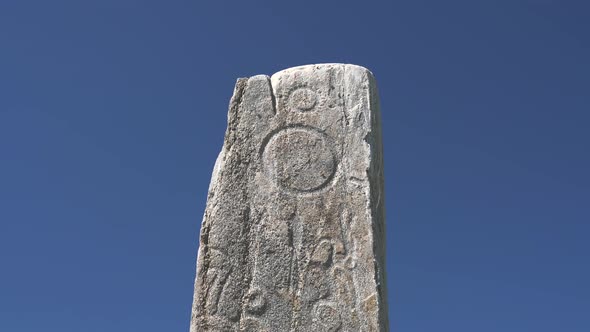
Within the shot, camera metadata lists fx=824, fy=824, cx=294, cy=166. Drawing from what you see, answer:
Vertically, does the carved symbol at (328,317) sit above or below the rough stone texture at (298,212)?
→ below

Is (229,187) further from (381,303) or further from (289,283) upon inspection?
(381,303)

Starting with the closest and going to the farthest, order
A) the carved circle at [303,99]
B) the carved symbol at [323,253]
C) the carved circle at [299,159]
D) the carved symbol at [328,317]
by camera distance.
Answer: the carved symbol at [328,317]
the carved symbol at [323,253]
the carved circle at [299,159]
the carved circle at [303,99]

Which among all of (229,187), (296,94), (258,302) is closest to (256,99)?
(296,94)

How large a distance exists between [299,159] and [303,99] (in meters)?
0.42

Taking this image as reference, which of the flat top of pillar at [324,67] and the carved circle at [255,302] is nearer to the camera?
the carved circle at [255,302]

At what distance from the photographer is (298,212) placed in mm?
5391

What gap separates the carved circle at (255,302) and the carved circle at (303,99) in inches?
49.5

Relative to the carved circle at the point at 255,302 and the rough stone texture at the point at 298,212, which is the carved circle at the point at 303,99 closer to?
the rough stone texture at the point at 298,212

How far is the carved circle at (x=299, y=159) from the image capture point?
5.44 m

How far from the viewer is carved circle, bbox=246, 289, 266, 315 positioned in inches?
210

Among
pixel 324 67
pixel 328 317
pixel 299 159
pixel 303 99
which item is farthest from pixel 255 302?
pixel 324 67

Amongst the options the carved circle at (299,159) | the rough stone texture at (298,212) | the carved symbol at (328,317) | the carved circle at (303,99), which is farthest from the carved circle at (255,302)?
the carved circle at (303,99)

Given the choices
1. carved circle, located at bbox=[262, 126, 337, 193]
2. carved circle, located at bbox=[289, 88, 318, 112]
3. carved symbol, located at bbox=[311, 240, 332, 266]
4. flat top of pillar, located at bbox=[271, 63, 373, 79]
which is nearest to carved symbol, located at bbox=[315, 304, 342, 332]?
carved symbol, located at bbox=[311, 240, 332, 266]

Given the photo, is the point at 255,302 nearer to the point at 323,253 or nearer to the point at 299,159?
the point at 323,253
